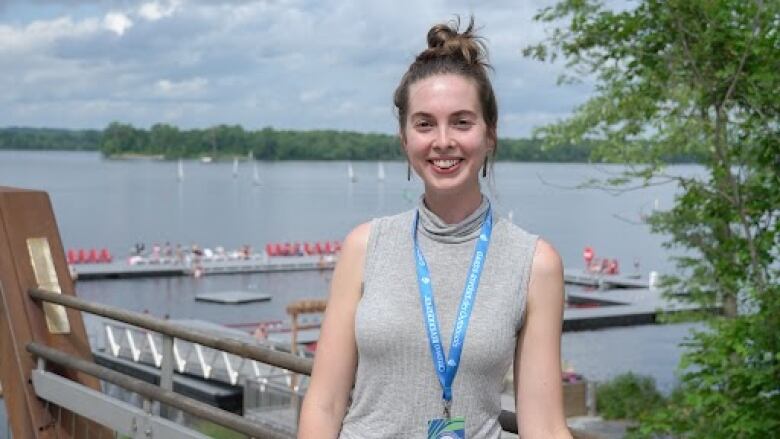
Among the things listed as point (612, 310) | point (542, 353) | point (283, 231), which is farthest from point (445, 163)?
point (283, 231)

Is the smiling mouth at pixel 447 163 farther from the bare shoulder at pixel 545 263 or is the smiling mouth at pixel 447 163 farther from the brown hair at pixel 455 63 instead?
the bare shoulder at pixel 545 263

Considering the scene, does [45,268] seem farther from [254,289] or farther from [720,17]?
[254,289]

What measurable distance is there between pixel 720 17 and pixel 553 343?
251 inches

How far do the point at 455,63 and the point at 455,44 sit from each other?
0.13 ft

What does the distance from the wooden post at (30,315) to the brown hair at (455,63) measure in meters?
2.84

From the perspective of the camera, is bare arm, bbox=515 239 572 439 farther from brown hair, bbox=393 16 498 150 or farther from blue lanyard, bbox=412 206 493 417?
brown hair, bbox=393 16 498 150

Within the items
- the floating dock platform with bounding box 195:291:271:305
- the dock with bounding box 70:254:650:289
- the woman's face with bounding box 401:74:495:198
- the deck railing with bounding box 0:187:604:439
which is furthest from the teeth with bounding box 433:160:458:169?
the dock with bounding box 70:254:650:289

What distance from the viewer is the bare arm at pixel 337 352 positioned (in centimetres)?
210

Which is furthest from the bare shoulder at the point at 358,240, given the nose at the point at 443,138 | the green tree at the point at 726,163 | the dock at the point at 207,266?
the dock at the point at 207,266

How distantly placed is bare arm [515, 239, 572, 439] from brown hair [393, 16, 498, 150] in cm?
28

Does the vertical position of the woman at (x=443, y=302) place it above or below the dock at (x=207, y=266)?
above

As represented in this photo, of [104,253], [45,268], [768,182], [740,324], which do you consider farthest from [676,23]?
[104,253]

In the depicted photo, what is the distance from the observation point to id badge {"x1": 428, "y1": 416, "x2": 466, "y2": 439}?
1.98m

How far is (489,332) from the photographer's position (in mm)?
1969
